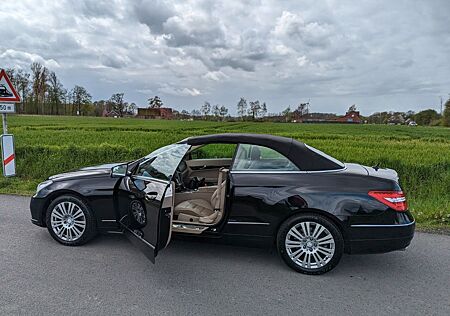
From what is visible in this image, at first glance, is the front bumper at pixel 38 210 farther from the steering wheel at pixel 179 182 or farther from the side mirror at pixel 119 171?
the steering wheel at pixel 179 182

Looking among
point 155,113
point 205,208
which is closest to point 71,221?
point 205,208

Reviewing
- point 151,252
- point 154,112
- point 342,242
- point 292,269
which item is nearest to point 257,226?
point 292,269

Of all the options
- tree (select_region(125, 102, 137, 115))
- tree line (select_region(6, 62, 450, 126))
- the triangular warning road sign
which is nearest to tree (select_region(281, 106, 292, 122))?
tree line (select_region(6, 62, 450, 126))

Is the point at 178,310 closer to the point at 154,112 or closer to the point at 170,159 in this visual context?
the point at 170,159

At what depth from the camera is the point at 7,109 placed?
711 cm

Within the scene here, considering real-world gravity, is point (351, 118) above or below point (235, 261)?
above

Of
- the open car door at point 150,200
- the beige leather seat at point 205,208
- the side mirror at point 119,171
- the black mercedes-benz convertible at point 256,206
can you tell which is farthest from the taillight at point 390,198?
the side mirror at point 119,171

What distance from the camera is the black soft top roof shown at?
3.36 metres

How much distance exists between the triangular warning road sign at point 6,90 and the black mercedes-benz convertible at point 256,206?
176 inches

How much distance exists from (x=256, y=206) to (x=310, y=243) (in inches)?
27.1

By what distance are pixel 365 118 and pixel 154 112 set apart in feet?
200

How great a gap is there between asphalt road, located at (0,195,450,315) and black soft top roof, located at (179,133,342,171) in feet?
3.79

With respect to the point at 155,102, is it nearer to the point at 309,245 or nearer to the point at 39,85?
the point at 39,85

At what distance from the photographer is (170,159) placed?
3.62 m
